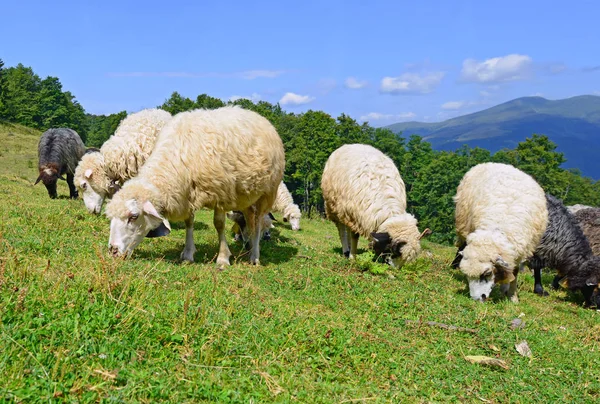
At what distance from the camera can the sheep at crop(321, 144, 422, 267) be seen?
29.6ft

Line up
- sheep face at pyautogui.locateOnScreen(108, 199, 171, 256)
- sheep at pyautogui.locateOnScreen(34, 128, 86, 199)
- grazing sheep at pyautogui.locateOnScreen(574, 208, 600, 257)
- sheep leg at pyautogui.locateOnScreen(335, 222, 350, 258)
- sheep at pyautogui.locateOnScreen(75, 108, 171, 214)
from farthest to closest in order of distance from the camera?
sheep at pyautogui.locateOnScreen(34, 128, 86, 199) → grazing sheep at pyautogui.locateOnScreen(574, 208, 600, 257) → sheep leg at pyautogui.locateOnScreen(335, 222, 350, 258) → sheep at pyautogui.locateOnScreen(75, 108, 171, 214) → sheep face at pyautogui.locateOnScreen(108, 199, 171, 256)

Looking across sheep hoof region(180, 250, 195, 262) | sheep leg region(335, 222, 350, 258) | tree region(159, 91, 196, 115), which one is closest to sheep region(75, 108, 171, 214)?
sheep hoof region(180, 250, 195, 262)

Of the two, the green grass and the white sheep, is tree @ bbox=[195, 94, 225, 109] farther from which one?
the green grass

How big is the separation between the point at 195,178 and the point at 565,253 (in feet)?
29.1

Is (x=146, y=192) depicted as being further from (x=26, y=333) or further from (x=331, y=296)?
(x=26, y=333)

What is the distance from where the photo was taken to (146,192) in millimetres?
7195

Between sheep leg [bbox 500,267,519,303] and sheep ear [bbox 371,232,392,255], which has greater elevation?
sheep ear [bbox 371,232,392,255]

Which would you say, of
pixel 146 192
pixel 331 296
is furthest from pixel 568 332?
pixel 146 192

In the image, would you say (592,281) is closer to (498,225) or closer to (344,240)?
(498,225)

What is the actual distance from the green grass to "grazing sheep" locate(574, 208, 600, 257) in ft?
17.2

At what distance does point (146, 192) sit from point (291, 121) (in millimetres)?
72369

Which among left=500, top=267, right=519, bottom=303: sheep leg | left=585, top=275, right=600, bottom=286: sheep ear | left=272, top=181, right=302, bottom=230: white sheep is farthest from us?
left=272, top=181, right=302, bottom=230: white sheep

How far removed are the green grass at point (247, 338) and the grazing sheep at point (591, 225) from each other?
17.2 feet

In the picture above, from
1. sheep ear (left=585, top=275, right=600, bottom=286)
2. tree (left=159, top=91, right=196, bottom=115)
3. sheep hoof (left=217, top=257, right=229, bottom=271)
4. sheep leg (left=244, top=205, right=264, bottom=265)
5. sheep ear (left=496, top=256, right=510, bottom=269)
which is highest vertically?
tree (left=159, top=91, right=196, bottom=115)
